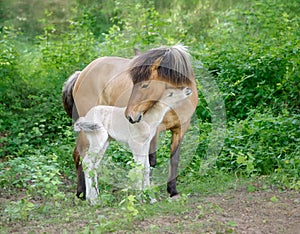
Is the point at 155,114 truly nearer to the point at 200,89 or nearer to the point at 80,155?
the point at 80,155

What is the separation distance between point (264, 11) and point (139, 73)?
18.6 feet

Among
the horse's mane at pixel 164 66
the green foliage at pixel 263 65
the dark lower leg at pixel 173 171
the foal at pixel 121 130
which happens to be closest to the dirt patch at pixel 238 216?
the dark lower leg at pixel 173 171

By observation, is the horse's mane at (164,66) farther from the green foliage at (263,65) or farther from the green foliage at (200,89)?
the green foliage at (263,65)

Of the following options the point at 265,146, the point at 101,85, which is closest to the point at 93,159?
the point at 101,85

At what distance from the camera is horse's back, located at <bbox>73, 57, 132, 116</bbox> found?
7105 millimetres

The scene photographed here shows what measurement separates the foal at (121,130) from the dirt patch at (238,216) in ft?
2.37

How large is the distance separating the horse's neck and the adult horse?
0.21 feet

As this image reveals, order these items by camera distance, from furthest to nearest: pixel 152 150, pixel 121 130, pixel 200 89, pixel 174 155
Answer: pixel 200 89 < pixel 152 150 < pixel 174 155 < pixel 121 130

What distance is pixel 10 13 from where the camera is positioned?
15.3 meters

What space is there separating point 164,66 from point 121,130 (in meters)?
0.76

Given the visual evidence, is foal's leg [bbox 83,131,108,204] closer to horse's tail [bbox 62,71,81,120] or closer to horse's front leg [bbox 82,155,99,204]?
horse's front leg [bbox 82,155,99,204]

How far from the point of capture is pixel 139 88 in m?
5.98

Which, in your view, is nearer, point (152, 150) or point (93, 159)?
point (93, 159)

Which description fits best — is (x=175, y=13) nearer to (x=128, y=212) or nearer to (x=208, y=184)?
(x=208, y=184)
